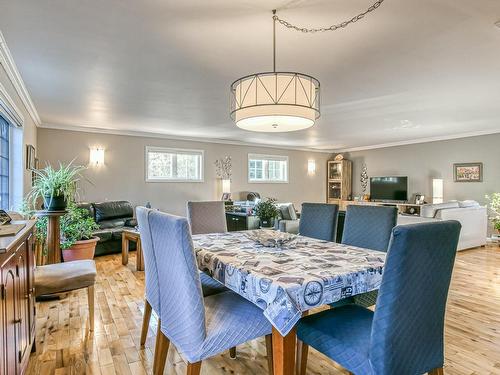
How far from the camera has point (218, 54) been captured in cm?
269

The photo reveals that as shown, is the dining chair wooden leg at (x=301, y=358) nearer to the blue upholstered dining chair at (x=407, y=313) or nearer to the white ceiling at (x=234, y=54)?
the blue upholstered dining chair at (x=407, y=313)

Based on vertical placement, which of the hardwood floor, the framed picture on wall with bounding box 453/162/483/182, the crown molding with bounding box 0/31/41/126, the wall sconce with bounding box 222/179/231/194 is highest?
the crown molding with bounding box 0/31/41/126

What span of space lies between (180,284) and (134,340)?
1.22 meters

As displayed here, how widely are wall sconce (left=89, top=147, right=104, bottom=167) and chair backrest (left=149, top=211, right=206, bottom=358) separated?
16.2 feet

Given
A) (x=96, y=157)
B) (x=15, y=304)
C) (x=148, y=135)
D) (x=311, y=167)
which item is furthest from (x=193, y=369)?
(x=311, y=167)

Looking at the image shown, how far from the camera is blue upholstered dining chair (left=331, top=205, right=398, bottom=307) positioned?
2.44 m

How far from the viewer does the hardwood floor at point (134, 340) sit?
2.01 metres

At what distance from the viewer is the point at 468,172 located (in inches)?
265

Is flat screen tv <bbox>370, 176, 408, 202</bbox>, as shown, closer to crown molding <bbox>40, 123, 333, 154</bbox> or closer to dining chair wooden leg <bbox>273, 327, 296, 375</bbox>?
crown molding <bbox>40, 123, 333, 154</bbox>

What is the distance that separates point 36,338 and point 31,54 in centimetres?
235

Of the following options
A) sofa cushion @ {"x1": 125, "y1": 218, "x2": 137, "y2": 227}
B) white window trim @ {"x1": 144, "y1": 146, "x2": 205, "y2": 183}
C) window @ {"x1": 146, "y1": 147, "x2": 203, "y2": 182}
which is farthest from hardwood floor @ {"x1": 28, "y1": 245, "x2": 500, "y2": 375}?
window @ {"x1": 146, "y1": 147, "x2": 203, "y2": 182}

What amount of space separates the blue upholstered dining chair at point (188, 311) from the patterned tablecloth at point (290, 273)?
162 millimetres

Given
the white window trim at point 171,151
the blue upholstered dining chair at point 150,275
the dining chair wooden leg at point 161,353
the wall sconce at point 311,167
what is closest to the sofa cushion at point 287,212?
the white window trim at point 171,151

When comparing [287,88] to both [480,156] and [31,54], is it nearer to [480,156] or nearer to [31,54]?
[31,54]
